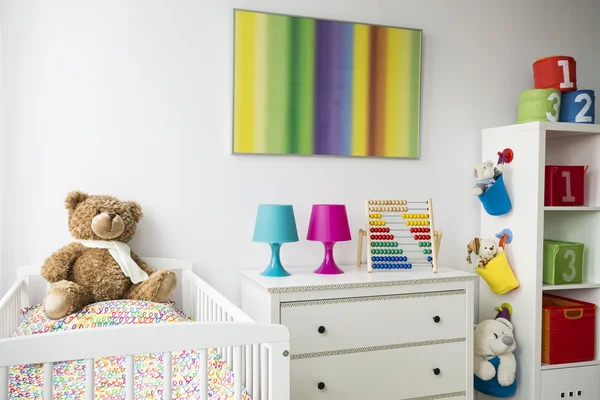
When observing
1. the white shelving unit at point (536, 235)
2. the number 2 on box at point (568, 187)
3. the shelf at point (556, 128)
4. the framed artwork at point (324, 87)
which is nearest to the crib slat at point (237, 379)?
the framed artwork at point (324, 87)

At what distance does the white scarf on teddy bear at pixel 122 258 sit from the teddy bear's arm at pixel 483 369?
1476 mm

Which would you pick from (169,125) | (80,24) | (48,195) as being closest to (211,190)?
(169,125)

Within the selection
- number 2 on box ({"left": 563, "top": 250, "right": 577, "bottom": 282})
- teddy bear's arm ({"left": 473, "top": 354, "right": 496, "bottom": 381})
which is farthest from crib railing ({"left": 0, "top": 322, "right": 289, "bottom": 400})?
number 2 on box ({"left": 563, "top": 250, "right": 577, "bottom": 282})

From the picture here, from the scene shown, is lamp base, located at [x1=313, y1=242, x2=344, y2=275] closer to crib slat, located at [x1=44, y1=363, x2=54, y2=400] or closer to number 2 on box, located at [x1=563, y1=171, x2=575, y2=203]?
number 2 on box, located at [x1=563, y1=171, x2=575, y2=203]

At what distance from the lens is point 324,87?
2.36 meters

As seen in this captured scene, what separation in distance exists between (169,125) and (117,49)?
1.16 feet

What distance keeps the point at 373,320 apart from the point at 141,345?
1131 millimetres

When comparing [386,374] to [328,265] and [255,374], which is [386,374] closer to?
[328,265]

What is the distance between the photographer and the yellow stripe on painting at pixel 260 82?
2258mm

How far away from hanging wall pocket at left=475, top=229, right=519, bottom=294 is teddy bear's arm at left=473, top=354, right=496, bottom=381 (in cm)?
32

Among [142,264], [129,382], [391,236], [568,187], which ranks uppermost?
[568,187]

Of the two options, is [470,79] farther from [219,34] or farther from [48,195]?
[48,195]

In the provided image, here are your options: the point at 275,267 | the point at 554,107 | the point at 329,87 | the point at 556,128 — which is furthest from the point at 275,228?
the point at 554,107

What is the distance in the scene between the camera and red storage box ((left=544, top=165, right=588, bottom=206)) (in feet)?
7.81
